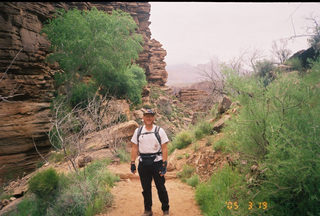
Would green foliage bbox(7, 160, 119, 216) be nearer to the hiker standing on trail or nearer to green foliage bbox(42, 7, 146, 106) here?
the hiker standing on trail

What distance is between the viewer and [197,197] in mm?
A: 4711

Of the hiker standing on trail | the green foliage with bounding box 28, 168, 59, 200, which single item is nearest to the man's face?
the hiker standing on trail

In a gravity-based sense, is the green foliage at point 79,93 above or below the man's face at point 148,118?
above

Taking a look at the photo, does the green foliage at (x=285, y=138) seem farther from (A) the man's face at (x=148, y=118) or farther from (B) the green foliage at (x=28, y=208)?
(B) the green foliage at (x=28, y=208)

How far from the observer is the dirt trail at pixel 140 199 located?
13.9 feet

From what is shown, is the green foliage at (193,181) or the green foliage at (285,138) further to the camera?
the green foliage at (193,181)

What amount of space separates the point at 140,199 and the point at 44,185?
2.74m

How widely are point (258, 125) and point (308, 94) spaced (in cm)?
97

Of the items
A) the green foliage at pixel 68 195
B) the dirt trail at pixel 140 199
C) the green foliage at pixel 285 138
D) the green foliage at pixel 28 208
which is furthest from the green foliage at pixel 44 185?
the green foliage at pixel 285 138

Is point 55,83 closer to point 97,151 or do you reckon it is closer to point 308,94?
point 97,151

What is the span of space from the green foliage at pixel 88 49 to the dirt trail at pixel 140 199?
807 centimetres

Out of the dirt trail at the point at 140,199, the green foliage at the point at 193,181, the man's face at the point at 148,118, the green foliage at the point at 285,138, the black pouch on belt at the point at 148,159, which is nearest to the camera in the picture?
the green foliage at the point at 285,138

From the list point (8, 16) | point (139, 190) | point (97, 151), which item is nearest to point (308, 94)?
point (139, 190)

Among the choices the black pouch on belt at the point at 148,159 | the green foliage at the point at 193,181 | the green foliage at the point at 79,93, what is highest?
the green foliage at the point at 79,93
